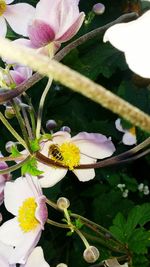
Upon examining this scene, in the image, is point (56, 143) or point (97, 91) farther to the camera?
point (56, 143)

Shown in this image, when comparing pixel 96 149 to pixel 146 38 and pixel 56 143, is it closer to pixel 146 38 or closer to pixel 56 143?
pixel 56 143

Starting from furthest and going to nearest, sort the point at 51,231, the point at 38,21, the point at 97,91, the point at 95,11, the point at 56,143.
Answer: the point at 51,231 < the point at 95,11 < the point at 56,143 < the point at 38,21 < the point at 97,91

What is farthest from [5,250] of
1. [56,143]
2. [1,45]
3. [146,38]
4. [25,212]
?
[1,45]

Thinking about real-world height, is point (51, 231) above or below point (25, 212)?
below

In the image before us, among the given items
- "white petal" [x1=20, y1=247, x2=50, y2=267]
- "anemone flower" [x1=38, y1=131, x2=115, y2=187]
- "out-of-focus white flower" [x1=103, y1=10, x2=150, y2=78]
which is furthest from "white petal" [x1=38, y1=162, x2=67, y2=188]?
"out-of-focus white flower" [x1=103, y1=10, x2=150, y2=78]

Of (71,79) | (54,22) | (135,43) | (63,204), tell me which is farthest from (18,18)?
(71,79)

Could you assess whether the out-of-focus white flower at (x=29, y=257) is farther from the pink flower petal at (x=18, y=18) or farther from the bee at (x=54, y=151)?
the pink flower petal at (x=18, y=18)

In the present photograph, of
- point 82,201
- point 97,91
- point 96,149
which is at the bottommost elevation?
point 82,201

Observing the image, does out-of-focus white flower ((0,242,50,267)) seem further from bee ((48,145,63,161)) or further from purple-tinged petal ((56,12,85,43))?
purple-tinged petal ((56,12,85,43))
